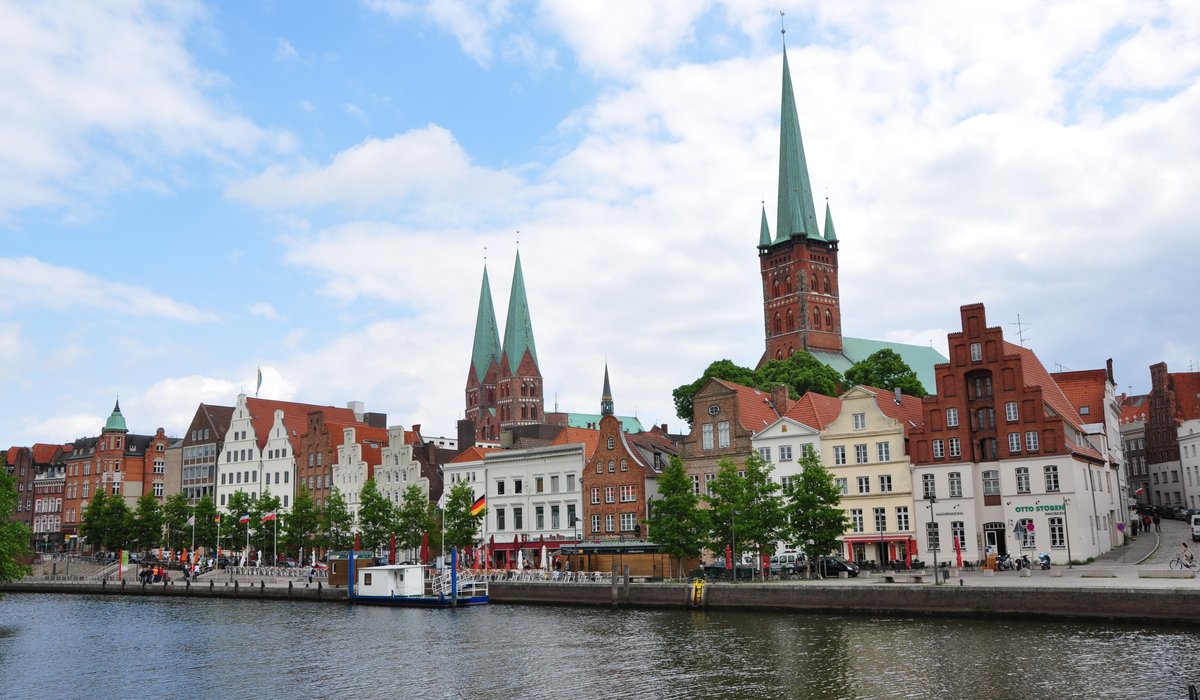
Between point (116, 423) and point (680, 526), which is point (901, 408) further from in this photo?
point (116, 423)

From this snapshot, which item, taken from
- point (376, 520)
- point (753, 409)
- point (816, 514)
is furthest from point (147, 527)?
point (816, 514)

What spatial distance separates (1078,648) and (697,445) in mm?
45871

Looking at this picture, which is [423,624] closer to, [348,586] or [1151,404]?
[348,586]

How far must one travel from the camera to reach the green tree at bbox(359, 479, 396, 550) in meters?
92.7

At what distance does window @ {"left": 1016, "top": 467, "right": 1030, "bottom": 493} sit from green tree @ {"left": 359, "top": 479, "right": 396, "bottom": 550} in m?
49.9

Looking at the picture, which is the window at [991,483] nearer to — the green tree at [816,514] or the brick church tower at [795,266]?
the green tree at [816,514]

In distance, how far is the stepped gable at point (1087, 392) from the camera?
8981 centimetres

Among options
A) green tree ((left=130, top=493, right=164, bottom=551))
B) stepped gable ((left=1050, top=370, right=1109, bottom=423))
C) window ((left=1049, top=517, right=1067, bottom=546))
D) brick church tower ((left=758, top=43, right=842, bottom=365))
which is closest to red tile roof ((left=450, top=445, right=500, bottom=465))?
green tree ((left=130, top=493, right=164, bottom=551))

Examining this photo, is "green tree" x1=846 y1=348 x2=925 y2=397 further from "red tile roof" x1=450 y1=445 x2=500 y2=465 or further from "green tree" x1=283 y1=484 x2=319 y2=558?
"green tree" x1=283 y1=484 x2=319 y2=558

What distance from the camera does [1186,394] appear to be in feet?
430

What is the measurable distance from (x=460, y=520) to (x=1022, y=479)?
1681 inches

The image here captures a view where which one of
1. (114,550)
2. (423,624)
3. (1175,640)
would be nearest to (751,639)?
(1175,640)

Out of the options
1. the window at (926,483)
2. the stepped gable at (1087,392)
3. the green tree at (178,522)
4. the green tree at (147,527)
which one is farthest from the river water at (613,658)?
the green tree at (147,527)

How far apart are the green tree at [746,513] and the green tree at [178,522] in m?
64.9
